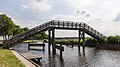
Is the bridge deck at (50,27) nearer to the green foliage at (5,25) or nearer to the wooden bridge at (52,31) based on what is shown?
the wooden bridge at (52,31)

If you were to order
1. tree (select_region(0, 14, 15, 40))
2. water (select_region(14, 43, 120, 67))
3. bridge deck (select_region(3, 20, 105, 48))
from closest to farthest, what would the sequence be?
water (select_region(14, 43, 120, 67)) → bridge deck (select_region(3, 20, 105, 48)) → tree (select_region(0, 14, 15, 40))

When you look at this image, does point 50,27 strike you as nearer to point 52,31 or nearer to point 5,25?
point 52,31

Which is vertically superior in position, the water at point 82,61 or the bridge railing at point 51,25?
the bridge railing at point 51,25

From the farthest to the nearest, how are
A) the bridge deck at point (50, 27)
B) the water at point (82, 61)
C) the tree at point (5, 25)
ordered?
the tree at point (5, 25), the bridge deck at point (50, 27), the water at point (82, 61)

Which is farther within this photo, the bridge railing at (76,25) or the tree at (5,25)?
the tree at (5,25)

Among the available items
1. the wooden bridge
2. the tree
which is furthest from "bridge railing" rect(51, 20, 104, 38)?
the tree

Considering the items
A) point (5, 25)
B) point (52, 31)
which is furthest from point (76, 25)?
point (5, 25)

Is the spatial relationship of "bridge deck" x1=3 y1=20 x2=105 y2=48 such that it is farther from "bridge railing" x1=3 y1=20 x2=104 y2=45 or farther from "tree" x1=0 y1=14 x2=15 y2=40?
"tree" x1=0 y1=14 x2=15 y2=40

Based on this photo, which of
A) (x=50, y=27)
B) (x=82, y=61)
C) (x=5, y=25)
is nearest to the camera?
(x=82, y=61)

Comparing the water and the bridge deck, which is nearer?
the water

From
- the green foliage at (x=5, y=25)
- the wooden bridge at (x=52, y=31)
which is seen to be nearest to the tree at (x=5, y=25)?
the green foliage at (x=5, y=25)

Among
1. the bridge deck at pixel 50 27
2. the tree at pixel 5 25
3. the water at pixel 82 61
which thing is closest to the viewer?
the water at pixel 82 61

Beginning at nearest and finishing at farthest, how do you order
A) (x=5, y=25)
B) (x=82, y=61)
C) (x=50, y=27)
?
(x=82, y=61), (x=50, y=27), (x=5, y=25)

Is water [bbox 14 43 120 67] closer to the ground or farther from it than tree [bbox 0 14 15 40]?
closer to the ground
